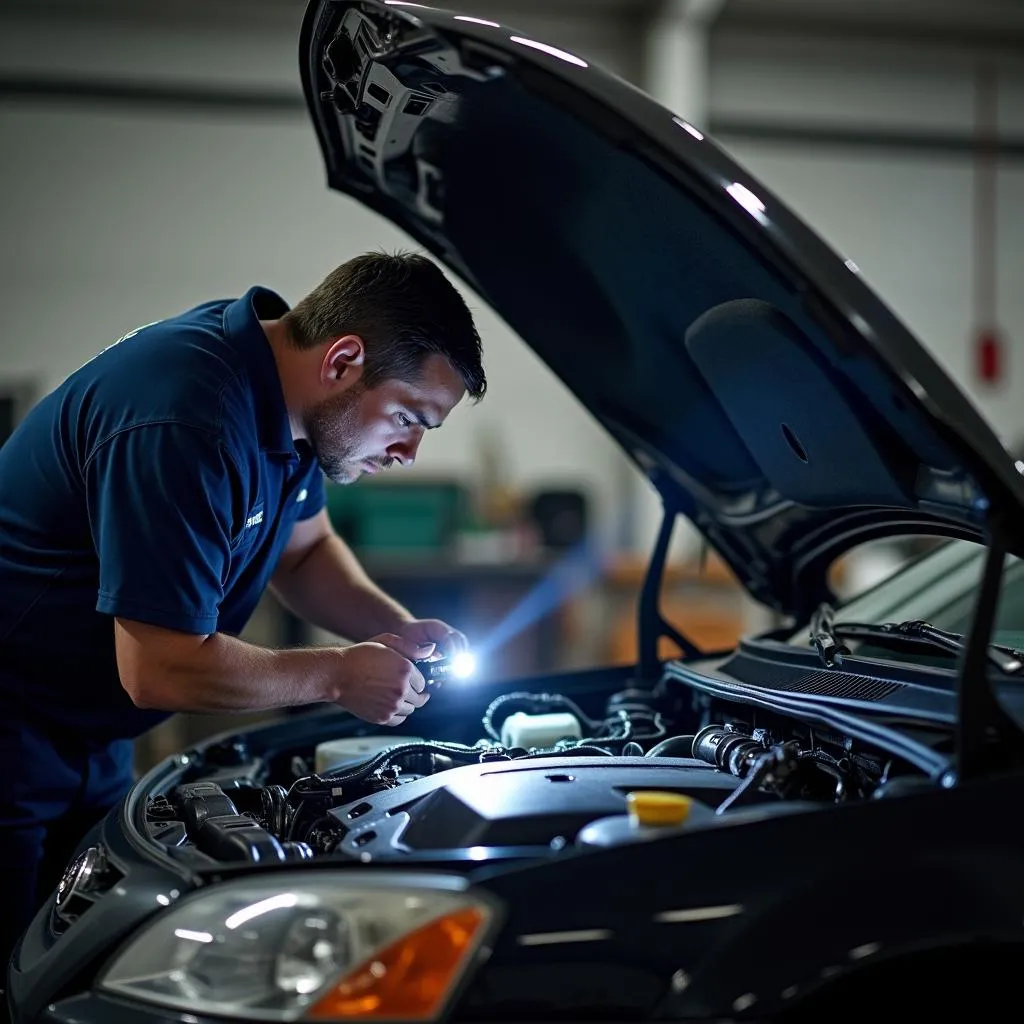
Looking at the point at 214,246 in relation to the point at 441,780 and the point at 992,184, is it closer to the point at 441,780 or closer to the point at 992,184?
the point at 992,184

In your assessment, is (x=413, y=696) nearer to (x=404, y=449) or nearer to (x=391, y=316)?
(x=404, y=449)

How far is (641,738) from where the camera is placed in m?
1.75

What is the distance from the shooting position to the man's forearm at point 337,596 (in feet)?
7.16

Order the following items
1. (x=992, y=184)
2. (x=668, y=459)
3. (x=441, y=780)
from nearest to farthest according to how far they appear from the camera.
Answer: (x=441, y=780)
(x=668, y=459)
(x=992, y=184)

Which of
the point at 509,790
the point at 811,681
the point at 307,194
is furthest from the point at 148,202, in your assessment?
the point at 509,790

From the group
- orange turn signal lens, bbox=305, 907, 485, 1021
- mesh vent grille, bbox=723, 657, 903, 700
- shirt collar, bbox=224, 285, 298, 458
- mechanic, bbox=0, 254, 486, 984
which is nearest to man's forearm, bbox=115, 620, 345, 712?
mechanic, bbox=0, 254, 486, 984

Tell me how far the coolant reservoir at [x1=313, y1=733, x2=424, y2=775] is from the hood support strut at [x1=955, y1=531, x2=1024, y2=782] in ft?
2.77

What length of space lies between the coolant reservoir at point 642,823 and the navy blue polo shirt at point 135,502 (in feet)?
2.01

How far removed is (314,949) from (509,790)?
1.08ft

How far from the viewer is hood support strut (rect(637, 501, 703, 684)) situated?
83.6 inches

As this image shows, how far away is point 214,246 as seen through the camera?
630 centimetres

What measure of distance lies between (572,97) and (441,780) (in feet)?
2.65

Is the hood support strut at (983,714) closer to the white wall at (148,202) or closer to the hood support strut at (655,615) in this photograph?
the hood support strut at (655,615)

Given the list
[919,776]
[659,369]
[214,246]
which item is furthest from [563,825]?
[214,246]
